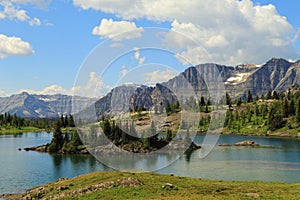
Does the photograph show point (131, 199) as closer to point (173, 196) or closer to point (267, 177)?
point (173, 196)

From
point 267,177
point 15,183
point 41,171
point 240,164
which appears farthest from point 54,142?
point 267,177

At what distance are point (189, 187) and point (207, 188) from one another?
241cm

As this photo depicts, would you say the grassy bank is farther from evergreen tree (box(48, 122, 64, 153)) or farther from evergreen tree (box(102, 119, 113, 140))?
evergreen tree (box(48, 122, 64, 153))

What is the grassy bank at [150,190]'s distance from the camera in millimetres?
44281

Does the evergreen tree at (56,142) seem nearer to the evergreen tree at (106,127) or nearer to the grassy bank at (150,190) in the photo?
the evergreen tree at (106,127)

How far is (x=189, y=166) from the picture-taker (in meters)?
89.4

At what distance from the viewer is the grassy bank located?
44281mm

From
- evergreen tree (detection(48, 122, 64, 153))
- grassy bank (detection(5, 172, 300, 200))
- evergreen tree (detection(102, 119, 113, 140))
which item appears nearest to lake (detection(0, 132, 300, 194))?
evergreen tree (detection(102, 119, 113, 140))

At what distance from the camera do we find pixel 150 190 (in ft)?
155

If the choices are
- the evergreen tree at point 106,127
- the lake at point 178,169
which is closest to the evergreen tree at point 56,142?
the lake at point 178,169

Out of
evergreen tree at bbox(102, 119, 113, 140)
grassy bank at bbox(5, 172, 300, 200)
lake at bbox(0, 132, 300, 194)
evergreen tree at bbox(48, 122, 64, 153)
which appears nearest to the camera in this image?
grassy bank at bbox(5, 172, 300, 200)

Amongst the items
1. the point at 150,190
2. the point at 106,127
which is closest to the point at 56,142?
the point at 106,127

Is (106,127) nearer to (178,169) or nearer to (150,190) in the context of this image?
(178,169)

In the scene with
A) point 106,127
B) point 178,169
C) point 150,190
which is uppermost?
point 106,127
